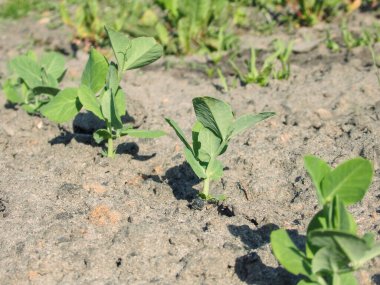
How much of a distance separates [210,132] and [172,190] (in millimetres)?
347

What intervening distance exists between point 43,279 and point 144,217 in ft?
1.47

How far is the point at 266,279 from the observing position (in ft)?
6.44

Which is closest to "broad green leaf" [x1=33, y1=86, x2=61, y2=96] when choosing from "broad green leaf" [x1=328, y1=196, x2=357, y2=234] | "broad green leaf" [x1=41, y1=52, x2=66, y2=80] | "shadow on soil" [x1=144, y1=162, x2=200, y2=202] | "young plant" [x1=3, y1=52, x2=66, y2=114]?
"young plant" [x1=3, y1=52, x2=66, y2=114]

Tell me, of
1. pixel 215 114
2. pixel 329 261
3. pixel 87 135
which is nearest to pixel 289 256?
pixel 329 261

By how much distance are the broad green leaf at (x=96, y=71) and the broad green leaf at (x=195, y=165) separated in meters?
0.55

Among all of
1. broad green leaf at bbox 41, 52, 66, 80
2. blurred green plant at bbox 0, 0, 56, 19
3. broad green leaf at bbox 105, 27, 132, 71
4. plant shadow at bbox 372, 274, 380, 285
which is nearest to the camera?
plant shadow at bbox 372, 274, 380, 285

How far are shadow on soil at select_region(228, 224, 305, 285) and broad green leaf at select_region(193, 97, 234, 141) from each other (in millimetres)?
356

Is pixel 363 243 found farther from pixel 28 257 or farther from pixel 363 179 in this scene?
pixel 28 257

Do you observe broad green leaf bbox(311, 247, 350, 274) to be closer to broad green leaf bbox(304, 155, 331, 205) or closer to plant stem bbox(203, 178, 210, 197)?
broad green leaf bbox(304, 155, 331, 205)

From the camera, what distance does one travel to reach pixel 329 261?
5.61ft

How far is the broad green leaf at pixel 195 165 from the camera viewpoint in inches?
90.6

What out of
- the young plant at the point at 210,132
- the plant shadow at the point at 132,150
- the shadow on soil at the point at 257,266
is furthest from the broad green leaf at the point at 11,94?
the shadow on soil at the point at 257,266

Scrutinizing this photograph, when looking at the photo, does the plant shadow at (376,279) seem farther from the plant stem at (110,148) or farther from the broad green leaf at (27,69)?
the broad green leaf at (27,69)

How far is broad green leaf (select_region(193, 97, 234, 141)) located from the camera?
212 centimetres
